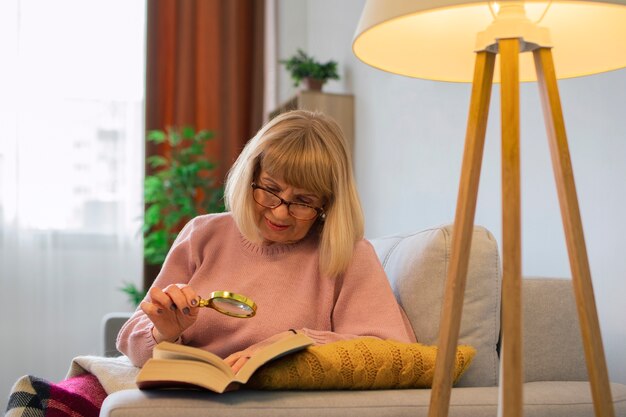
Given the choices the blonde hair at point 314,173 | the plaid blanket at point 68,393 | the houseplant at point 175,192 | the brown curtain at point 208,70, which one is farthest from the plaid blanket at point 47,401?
the brown curtain at point 208,70

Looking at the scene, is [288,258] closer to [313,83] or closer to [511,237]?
[511,237]

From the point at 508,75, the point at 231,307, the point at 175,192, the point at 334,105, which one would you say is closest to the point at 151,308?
the point at 231,307

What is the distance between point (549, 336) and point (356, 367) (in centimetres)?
50

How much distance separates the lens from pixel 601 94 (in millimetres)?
1981

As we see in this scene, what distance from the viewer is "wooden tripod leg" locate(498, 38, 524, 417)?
1.07m

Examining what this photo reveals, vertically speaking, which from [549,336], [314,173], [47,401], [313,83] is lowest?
[47,401]

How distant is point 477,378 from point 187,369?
629mm

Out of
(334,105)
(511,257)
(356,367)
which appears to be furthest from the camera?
(334,105)

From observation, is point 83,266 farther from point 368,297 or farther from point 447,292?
point 447,292

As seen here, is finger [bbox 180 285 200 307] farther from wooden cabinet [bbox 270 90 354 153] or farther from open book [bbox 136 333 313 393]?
wooden cabinet [bbox 270 90 354 153]

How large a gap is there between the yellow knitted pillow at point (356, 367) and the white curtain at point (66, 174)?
308 centimetres

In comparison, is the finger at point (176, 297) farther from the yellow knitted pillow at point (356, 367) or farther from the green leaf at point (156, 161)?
the green leaf at point (156, 161)

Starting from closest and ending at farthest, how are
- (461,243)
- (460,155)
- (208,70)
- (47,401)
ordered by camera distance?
(461,243) → (47,401) → (460,155) → (208,70)

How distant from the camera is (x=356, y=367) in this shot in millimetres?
1345
